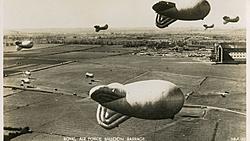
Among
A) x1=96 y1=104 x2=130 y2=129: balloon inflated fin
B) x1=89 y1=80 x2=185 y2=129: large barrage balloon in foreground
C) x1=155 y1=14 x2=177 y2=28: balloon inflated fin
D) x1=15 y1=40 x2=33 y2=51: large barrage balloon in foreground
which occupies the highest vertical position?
x1=155 y1=14 x2=177 y2=28: balloon inflated fin

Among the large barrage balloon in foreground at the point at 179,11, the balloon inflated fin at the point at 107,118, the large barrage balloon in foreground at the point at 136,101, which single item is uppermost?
the large barrage balloon in foreground at the point at 179,11

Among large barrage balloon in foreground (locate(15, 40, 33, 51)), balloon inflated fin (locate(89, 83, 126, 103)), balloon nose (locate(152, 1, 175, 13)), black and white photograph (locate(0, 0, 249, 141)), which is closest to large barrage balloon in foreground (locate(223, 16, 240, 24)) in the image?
black and white photograph (locate(0, 0, 249, 141))

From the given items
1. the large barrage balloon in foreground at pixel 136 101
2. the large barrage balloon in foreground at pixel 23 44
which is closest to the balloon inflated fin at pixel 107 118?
the large barrage balloon in foreground at pixel 136 101

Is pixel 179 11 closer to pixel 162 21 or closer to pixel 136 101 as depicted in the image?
pixel 162 21

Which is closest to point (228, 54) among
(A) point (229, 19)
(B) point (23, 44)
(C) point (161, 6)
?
(A) point (229, 19)

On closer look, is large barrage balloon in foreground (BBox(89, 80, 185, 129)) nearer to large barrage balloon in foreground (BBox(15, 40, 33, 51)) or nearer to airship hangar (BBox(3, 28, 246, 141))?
airship hangar (BBox(3, 28, 246, 141))

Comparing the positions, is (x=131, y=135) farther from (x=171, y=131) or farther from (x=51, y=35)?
(x=51, y=35)

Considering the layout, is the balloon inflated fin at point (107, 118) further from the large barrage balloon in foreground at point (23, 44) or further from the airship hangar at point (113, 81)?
the large barrage balloon in foreground at point (23, 44)
